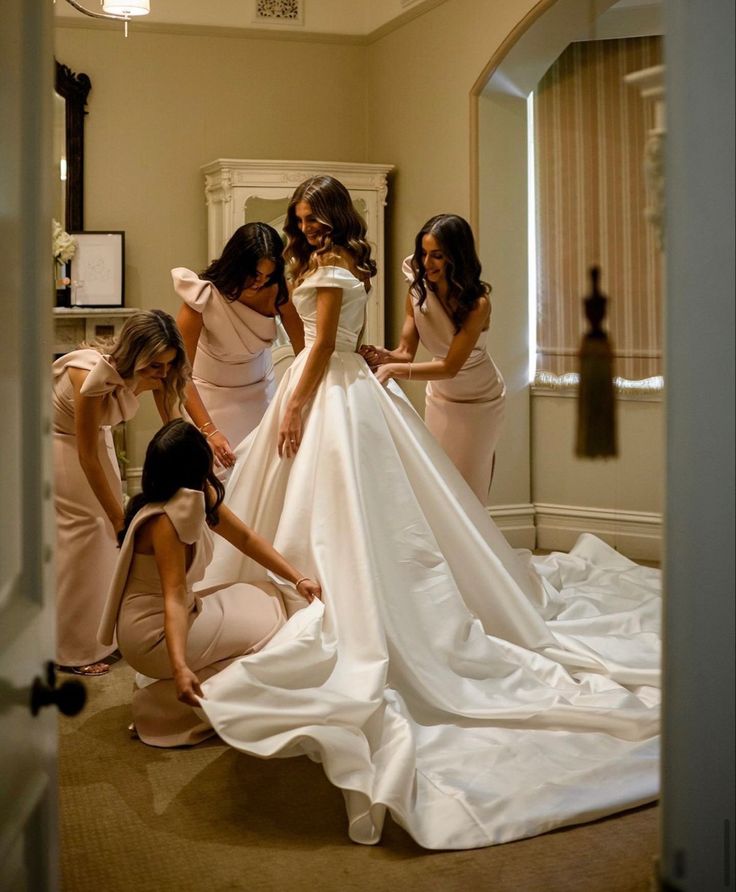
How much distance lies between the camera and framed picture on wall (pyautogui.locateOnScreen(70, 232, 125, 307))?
6.41 metres

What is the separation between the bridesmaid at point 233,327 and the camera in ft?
13.6

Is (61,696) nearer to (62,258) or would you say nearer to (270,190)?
(62,258)

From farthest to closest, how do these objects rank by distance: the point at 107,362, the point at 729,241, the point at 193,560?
the point at 107,362
the point at 193,560
the point at 729,241

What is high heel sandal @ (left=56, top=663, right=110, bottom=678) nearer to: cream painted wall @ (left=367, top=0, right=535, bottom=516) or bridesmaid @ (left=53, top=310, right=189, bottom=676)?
bridesmaid @ (left=53, top=310, right=189, bottom=676)

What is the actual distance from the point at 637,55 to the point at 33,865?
198 inches

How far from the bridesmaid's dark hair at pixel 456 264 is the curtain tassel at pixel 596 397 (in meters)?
2.86

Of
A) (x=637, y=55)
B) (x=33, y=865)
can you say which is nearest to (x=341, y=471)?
(x=33, y=865)

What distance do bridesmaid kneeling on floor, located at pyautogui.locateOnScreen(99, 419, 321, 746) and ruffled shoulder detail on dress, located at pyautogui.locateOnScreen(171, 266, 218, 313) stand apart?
127cm

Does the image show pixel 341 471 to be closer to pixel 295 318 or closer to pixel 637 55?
pixel 295 318

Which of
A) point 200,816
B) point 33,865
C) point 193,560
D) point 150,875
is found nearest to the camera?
point 33,865

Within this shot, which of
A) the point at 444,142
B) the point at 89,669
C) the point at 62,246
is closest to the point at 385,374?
the point at 89,669

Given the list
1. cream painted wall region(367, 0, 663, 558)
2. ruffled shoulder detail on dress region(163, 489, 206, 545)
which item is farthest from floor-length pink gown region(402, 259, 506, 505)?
ruffled shoulder detail on dress region(163, 489, 206, 545)

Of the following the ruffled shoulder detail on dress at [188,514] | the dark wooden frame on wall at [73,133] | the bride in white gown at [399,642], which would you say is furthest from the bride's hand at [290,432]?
the dark wooden frame on wall at [73,133]

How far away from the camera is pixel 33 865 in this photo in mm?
1356
